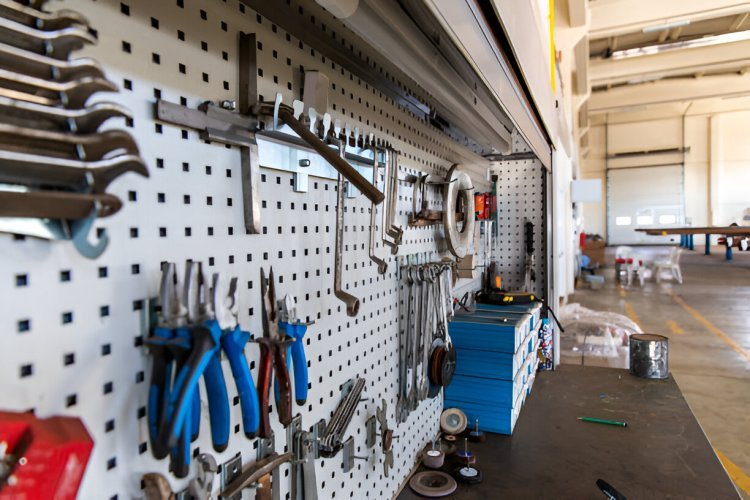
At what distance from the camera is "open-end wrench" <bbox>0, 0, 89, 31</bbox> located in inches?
14.5

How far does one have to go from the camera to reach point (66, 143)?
1.22 ft

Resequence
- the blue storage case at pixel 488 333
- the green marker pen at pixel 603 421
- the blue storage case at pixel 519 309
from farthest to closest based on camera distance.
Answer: the blue storage case at pixel 519 309, the green marker pen at pixel 603 421, the blue storage case at pixel 488 333

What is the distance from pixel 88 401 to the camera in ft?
1.45

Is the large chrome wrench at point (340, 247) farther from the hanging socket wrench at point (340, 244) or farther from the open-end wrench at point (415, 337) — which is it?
the open-end wrench at point (415, 337)

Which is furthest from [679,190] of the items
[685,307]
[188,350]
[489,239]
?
[188,350]

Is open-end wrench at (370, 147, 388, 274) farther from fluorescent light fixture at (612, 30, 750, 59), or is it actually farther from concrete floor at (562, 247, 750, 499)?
fluorescent light fixture at (612, 30, 750, 59)

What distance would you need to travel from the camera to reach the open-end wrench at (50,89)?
35cm

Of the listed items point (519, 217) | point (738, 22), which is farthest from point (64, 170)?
point (738, 22)

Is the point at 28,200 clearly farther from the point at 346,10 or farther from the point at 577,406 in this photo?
the point at 577,406

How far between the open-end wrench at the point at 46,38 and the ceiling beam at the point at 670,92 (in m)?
11.3

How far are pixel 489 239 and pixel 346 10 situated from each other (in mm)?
1701

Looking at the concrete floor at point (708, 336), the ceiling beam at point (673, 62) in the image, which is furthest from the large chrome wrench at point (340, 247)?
the ceiling beam at point (673, 62)

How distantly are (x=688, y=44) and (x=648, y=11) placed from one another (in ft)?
8.09

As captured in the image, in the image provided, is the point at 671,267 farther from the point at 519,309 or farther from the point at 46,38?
the point at 46,38
